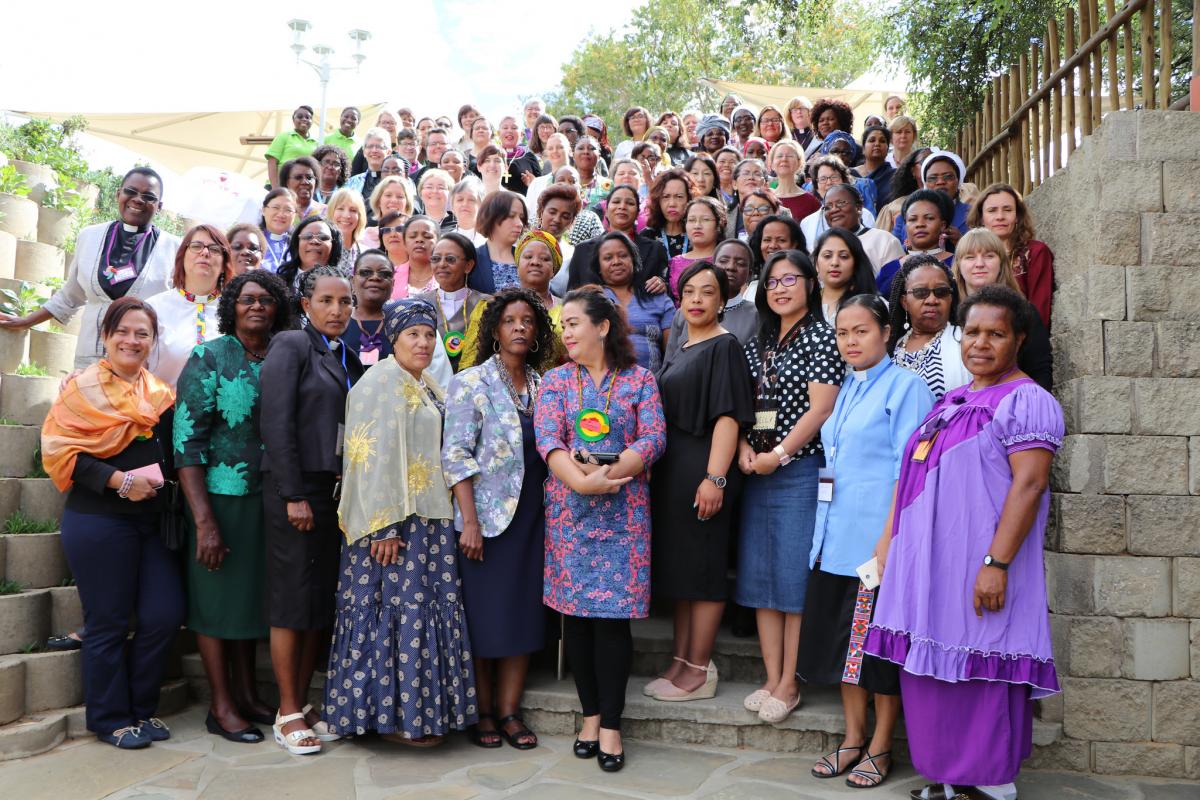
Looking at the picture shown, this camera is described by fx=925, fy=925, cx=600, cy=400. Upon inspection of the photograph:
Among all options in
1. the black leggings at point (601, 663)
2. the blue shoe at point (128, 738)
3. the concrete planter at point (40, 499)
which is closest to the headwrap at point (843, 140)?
the black leggings at point (601, 663)

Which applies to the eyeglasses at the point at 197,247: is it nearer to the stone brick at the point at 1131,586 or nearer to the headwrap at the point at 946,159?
the headwrap at the point at 946,159

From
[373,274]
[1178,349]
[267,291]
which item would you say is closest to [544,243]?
[373,274]

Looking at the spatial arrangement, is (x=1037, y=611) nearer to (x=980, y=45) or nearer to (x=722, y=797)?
(x=722, y=797)

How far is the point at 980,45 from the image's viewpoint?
8258 mm

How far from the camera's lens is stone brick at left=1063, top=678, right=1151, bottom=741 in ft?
13.9

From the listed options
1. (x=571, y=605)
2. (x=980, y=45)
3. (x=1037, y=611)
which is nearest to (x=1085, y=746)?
(x=1037, y=611)

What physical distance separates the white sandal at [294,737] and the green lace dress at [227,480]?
1.48 feet

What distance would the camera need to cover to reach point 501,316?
15.6 ft

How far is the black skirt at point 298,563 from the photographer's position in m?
4.46

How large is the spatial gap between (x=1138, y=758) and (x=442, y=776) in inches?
125

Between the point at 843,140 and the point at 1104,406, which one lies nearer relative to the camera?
the point at 1104,406

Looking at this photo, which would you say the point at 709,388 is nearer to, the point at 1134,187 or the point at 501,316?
the point at 501,316

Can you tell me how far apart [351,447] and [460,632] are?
1.04 meters

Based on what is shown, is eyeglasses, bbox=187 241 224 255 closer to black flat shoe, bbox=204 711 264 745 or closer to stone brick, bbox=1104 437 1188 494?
black flat shoe, bbox=204 711 264 745
